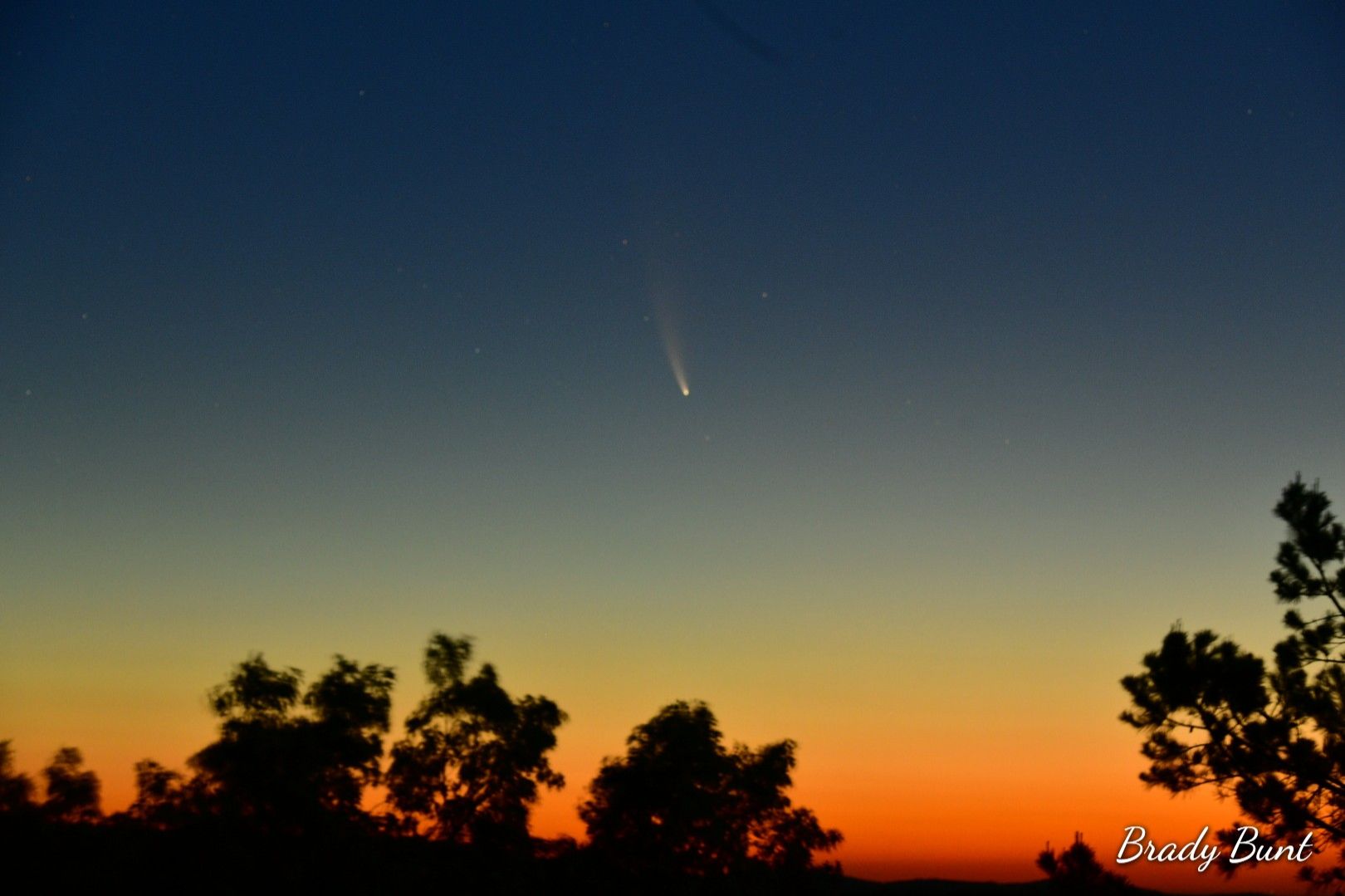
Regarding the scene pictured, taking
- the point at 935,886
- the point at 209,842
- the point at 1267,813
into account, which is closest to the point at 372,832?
the point at 209,842

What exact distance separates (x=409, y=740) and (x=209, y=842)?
7.85m

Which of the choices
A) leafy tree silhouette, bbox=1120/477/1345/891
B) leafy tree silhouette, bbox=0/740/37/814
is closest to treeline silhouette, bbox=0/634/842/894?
leafy tree silhouette, bbox=0/740/37/814

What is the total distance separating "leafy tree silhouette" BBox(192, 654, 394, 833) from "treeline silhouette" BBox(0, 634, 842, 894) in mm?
52

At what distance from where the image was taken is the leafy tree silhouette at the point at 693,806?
3841 cm

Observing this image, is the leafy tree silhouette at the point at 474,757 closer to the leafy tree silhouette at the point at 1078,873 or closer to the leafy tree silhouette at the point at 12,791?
the leafy tree silhouette at the point at 12,791

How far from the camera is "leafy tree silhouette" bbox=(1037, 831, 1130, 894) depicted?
45.4 ft

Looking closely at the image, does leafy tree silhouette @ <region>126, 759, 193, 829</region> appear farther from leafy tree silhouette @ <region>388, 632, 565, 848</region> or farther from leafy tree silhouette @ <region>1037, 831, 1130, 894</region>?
leafy tree silhouette @ <region>1037, 831, 1130, 894</region>

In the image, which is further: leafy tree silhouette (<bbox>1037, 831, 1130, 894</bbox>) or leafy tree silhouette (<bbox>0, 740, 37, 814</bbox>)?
leafy tree silhouette (<bbox>0, 740, 37, 814</bbox>)

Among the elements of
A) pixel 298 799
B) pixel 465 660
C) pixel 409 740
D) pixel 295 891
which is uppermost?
pixel 465 660

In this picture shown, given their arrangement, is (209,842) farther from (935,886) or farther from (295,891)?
(935,886)

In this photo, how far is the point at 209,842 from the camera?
31.2 m

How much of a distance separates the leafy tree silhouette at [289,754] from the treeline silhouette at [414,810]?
0.17 ft

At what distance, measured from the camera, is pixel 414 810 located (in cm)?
3678

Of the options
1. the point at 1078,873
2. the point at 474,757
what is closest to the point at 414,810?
the point at 474,757
